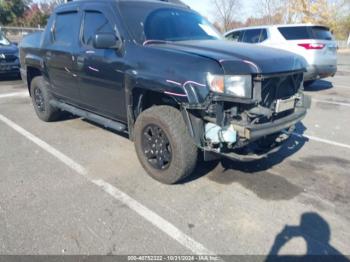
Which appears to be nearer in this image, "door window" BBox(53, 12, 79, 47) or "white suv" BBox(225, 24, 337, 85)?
"door window" BBox(53, 12, 79, 47)

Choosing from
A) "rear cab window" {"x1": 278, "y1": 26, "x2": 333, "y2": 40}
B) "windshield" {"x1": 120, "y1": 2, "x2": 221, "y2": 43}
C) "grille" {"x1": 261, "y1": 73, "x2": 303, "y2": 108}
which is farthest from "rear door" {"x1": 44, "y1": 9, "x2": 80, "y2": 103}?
"rear cab window" {"x1": 278, "y1": 26, "x2": 333, "y2": 40}

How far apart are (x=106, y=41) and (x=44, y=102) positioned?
2819mm

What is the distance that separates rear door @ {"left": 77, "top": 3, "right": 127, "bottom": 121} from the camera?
13.3 feet

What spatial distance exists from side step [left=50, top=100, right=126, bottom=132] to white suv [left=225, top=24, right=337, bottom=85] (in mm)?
6507

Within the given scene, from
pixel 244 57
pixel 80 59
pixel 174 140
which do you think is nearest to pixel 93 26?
pixel 80 59

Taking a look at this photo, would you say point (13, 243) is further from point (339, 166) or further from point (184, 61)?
point (339, 166)

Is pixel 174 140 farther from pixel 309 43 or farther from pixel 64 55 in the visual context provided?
pixel 309 43

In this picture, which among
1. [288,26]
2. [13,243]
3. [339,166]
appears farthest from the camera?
[288,26]

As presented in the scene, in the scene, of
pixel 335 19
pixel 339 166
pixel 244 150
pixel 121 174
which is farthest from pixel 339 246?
pixel 335 19

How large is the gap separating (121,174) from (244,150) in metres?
1.55

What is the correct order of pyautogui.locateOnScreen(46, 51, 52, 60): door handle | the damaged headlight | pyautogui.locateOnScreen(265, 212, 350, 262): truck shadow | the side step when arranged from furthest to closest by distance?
pyautogui.locateOnScreen(46, 51, 52, 60): door handle
the side step
the damaged headlight
pyautogui.locateOnScreen(265, 212, 350, 262): truck shadow

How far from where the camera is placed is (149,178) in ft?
Answer: 13.0

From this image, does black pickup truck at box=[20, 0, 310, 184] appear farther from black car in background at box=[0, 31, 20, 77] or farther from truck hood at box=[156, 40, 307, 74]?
black car in background at box=[0, 31, 20, 77]

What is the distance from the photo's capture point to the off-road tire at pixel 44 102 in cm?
589
